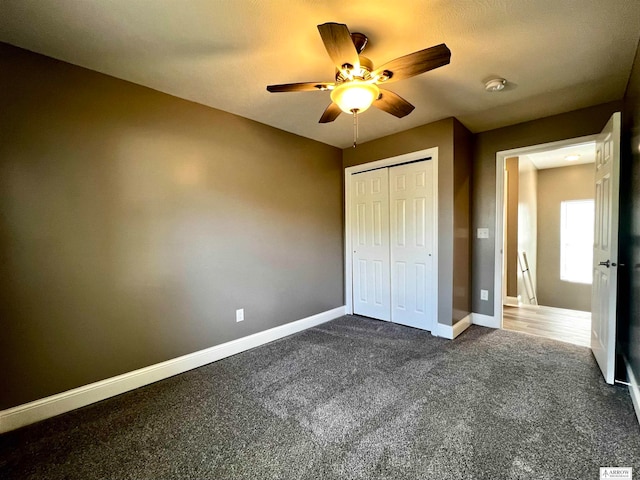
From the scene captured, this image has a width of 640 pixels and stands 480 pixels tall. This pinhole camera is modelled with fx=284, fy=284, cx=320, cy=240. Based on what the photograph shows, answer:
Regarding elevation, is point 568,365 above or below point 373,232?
below

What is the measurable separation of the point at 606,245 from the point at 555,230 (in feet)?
13.8

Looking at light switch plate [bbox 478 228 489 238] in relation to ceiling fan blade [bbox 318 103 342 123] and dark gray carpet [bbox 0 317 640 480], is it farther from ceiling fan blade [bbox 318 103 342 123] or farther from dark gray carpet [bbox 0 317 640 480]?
ceiling fan blade [bbox 318 103 342 123]

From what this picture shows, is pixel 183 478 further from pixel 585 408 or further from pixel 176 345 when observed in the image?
pixel 585 408

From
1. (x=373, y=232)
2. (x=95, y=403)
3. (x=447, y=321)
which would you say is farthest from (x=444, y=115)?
(x=95, y=403)

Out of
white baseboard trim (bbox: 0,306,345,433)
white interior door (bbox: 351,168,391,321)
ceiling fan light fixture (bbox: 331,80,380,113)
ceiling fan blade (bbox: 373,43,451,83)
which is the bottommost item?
white baseboard trim (bbox: 0,306,345,433)

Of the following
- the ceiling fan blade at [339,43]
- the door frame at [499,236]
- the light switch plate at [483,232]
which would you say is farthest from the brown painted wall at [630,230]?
the ceiling fan blade at [339,43]

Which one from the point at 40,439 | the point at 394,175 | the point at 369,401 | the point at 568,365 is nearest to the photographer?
the point at 40,439

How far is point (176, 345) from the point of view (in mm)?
2453

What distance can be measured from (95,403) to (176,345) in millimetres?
616

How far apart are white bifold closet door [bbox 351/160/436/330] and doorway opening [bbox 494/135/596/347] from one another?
1951 millimetres

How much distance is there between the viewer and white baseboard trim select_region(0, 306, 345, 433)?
1805 millimetres

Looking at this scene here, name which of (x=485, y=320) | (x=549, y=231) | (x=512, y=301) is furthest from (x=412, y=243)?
(x=549, y=231)

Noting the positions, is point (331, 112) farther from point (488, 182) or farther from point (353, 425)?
point (488, 182)

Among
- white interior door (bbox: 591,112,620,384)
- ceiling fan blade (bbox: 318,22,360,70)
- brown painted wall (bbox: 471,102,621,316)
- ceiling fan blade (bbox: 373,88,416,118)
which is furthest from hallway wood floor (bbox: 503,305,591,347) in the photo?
ceiling fan blade (bbox: 318,22,360,70)
